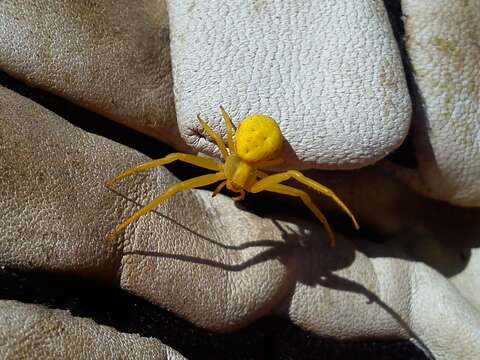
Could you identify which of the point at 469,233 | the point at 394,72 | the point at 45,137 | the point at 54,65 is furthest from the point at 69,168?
the point at 469,233

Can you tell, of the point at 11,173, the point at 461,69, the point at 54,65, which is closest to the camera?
the point at 11,173

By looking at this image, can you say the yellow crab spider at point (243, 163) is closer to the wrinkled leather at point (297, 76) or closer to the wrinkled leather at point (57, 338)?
the wrinkled leather at point (297, 76)

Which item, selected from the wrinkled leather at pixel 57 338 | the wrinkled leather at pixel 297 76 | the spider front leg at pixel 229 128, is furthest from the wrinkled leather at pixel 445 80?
the wrinkled leather at pixel 57 338

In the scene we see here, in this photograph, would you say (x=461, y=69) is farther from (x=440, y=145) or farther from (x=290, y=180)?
(x=290, y=180)

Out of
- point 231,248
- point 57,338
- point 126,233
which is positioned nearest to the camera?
A: point 57,338

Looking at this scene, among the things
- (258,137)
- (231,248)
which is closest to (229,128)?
(258,137)

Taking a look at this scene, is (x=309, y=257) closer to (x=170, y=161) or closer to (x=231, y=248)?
(x=231, y=248)

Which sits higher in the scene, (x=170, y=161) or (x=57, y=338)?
(x=170, y=161)

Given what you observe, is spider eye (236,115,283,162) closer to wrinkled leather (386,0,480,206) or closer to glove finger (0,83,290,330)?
glove finger (0,83,290,330)
